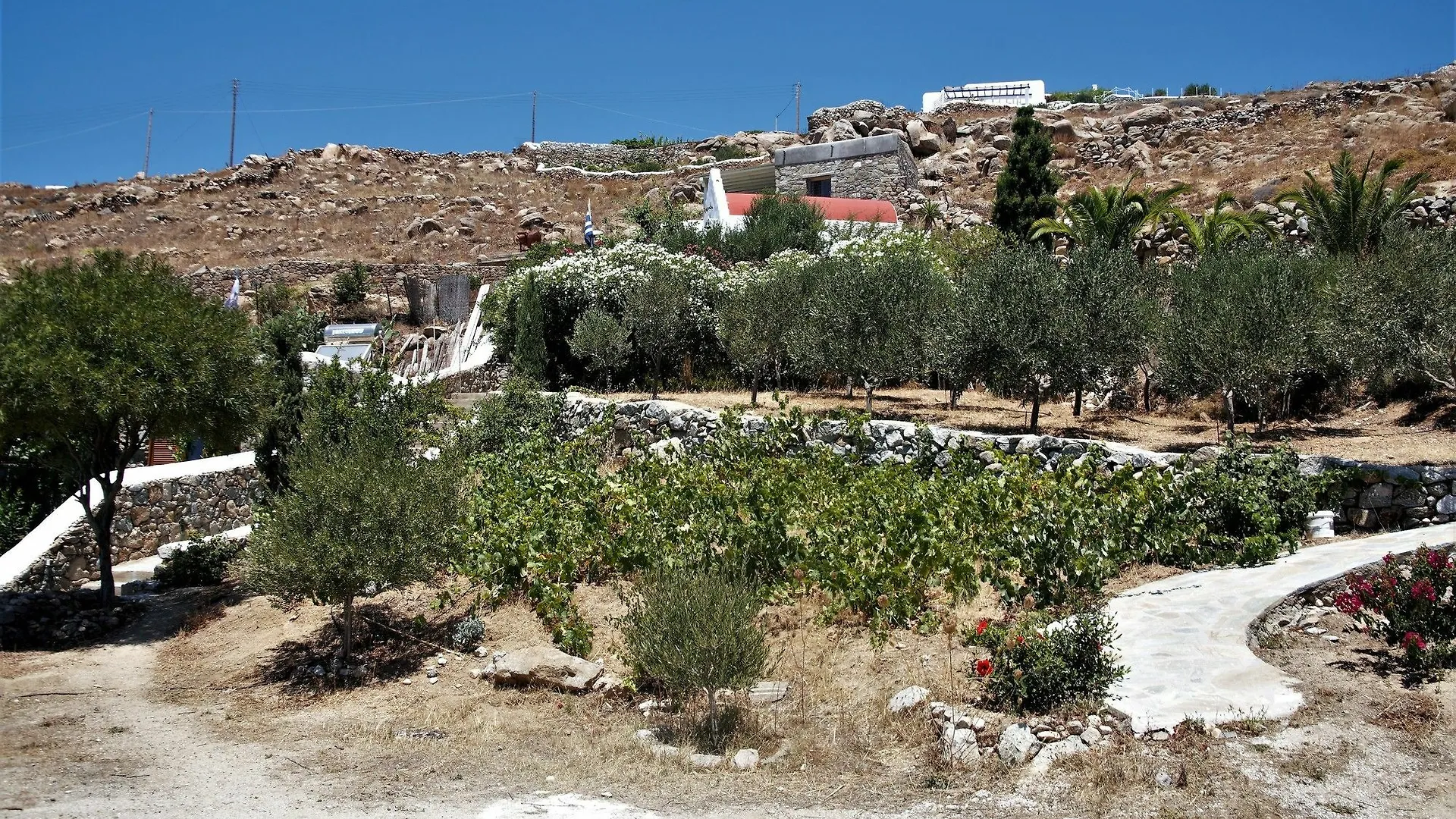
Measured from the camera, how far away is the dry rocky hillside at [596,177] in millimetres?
33188

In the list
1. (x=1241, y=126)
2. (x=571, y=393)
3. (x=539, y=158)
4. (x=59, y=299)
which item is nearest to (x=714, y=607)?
(x=59, y=299)

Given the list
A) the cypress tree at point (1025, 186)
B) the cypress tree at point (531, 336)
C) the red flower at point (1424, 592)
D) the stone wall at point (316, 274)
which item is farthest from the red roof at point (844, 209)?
the red flower at point (1424, 592)

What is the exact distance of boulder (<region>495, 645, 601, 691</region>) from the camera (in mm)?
9242

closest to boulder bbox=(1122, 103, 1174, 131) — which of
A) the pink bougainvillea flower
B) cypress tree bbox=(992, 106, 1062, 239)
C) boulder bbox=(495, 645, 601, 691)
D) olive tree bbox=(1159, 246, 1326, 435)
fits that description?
cypress tree bbox=(992, 106, 1062, 239)

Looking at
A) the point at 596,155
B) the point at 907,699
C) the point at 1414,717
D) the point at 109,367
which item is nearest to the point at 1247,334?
the point at 1414,717

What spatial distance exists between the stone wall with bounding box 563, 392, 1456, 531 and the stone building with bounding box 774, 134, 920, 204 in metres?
19.2

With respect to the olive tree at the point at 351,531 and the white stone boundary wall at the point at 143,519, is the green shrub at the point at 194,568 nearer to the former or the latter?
the white stone boundary wall at the point at 143,519

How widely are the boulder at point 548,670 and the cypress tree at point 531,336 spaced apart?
1360cm

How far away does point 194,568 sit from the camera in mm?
14312

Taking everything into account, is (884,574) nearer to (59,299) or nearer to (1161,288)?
(59,299)

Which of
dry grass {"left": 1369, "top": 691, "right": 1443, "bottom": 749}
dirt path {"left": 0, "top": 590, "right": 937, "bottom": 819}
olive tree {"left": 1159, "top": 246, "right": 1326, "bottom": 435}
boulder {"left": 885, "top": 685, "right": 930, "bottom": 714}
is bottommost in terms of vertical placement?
dirt path {"left": 0, "top": 590, "right": 937, "bottom": 819}

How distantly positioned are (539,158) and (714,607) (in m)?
53.3

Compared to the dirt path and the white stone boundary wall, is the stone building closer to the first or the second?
the white stone boundary wall

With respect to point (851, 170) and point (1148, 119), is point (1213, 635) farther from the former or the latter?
point (1148, 119)
